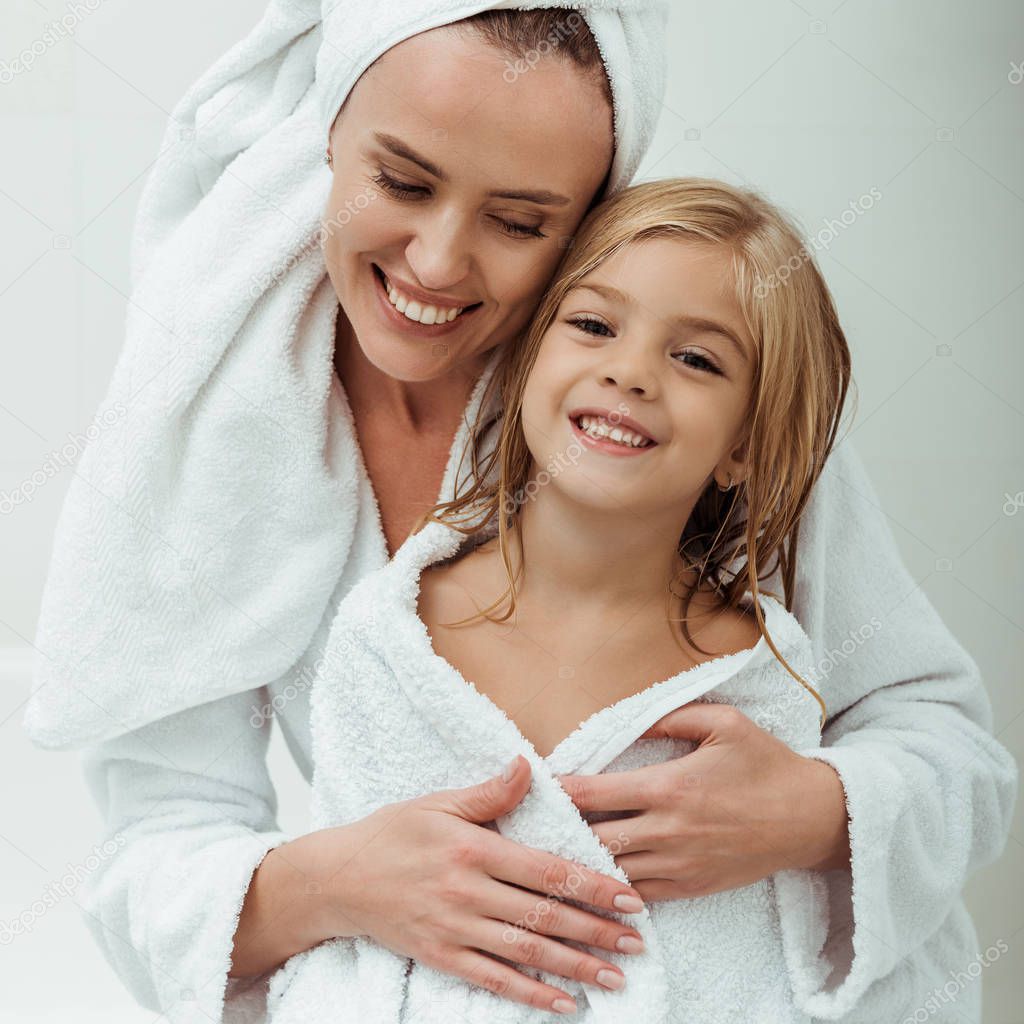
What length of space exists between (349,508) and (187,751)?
0.23m

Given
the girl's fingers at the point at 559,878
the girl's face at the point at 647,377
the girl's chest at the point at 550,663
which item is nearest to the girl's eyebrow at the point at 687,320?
the girl's face at the point at 647,377

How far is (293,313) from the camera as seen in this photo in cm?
101

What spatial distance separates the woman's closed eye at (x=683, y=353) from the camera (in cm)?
87

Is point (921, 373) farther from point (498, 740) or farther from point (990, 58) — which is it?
point (498, 740)

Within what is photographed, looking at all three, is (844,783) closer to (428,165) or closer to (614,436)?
(614,436)

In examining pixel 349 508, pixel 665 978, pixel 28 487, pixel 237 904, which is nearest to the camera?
pixel 665 978

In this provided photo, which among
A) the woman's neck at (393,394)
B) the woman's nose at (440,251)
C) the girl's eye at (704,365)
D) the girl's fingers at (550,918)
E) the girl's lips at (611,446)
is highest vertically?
the girl's eye at (704,365)

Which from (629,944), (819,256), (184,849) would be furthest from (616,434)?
(819,256)

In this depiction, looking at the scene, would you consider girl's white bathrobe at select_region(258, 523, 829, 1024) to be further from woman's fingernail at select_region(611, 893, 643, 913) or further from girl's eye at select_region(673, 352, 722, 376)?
girl's eye at select_region(673, 352, 722, 376)

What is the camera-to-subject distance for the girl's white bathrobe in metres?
0.84

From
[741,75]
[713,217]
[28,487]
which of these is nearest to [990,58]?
[741,75]

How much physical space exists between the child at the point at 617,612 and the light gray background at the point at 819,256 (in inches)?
19.1

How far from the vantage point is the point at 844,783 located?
927 mm

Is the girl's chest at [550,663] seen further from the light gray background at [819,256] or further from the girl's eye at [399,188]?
the light gray background at [819,256]
